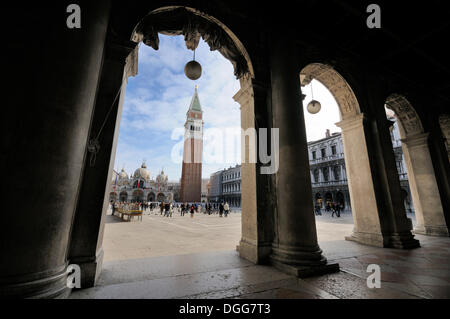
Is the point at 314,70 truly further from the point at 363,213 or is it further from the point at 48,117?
the point at 48,117

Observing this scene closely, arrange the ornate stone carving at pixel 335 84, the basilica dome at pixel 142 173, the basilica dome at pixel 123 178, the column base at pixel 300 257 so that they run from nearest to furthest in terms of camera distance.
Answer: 1. the column base at pixel 300 257
2. the ornate stone carving at pixel 335 84
3. the basilica dome at pixel 123 178
4. the basilica dome at pixel 142 173

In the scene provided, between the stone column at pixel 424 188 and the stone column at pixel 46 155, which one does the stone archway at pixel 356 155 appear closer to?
the stone column at pixel 424 188

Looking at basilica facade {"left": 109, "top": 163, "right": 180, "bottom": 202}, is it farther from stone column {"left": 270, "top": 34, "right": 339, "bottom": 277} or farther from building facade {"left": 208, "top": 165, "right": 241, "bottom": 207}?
stone column {"left": 270, "top": 34, "right": 339, "bottom": 277}

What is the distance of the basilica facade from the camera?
251 ft

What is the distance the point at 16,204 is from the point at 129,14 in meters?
3.35

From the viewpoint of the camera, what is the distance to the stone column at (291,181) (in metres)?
3.09

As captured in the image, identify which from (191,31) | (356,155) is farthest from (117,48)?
(356,155)

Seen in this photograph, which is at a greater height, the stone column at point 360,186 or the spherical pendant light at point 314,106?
the spherical pendant light at point 314,106

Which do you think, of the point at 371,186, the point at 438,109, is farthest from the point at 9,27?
the point at 438,109

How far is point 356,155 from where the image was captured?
5.83m

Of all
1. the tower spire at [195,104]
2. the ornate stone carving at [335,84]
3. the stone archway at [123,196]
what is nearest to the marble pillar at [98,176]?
the ornate stone carving at [335,84]

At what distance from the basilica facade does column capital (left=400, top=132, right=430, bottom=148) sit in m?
78.4

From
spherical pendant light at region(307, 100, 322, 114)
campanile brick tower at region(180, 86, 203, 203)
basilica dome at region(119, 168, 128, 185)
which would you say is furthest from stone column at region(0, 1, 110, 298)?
basilica dome at region(119, 168, 128, 185)

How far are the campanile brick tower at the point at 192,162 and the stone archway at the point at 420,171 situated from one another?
50099 millimetres
